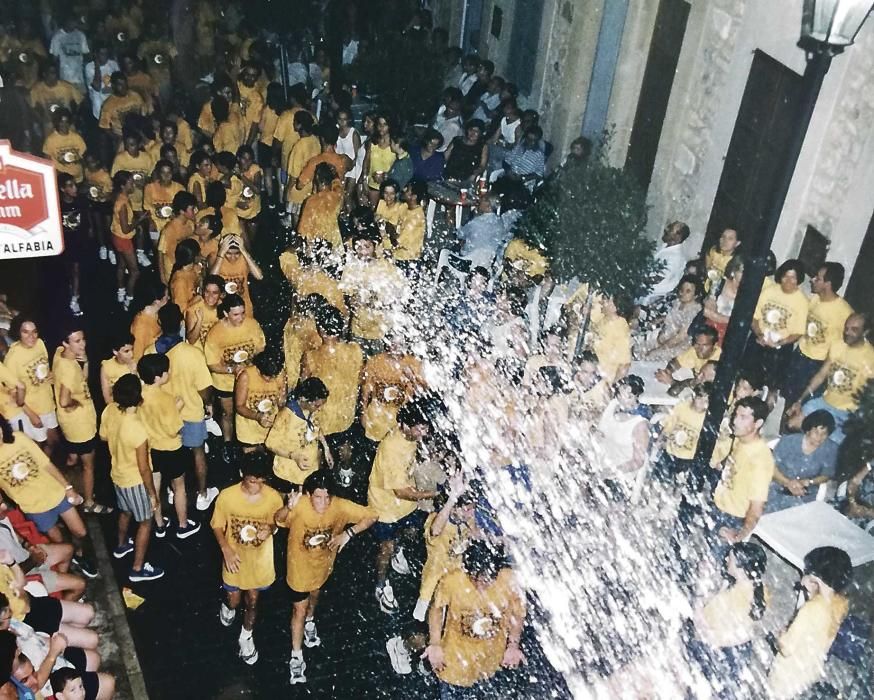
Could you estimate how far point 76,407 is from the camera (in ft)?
23.1

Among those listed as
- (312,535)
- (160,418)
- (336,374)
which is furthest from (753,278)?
(160,418)

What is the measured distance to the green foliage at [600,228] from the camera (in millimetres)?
7699

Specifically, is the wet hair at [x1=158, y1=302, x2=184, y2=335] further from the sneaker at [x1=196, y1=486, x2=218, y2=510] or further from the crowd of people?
the sneaker at [x1=196, y1=486, x2=218, y2=510]

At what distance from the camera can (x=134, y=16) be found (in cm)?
1647

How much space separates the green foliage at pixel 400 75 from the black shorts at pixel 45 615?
8953mm

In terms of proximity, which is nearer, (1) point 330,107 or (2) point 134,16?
(1) point 330,107

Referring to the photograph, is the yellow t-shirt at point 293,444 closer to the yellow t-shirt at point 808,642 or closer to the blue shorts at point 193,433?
the blue shorts at point 193,433

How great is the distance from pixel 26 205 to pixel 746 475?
5.02 meters

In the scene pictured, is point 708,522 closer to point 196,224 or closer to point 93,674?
point 93,674

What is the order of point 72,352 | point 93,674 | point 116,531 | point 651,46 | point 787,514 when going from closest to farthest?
point 93,674 → point 787,514 → point 72,352 → point 116,531 → point 651,46

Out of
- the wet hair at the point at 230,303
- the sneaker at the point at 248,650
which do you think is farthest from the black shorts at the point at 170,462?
the sneaker at the point at 248,650

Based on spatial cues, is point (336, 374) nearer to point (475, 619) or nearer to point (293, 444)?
point (293, 444)

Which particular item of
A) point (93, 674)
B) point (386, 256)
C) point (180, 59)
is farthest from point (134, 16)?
point (93, 674)

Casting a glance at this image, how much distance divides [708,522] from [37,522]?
4879 mm
